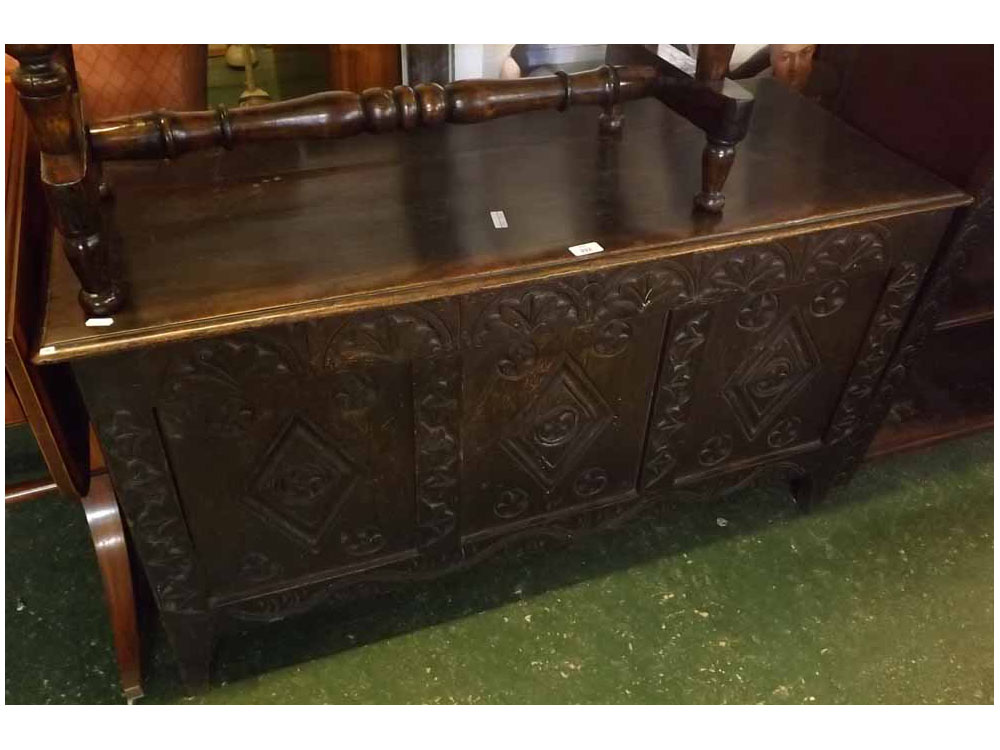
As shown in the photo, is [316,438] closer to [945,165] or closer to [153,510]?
[153,510]

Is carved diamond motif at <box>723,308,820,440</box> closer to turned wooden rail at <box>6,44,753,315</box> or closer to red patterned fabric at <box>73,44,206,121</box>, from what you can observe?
turned wooden rail at <box>6,44,753,315</box>

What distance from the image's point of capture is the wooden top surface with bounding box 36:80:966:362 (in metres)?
0.94

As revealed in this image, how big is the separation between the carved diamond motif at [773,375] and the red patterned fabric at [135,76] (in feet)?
3.94

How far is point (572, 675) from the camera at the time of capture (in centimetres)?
137

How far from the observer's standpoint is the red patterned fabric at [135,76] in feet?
5.19

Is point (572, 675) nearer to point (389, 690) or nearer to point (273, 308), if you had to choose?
point (389, 690)

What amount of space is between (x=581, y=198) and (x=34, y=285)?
73 centimetres

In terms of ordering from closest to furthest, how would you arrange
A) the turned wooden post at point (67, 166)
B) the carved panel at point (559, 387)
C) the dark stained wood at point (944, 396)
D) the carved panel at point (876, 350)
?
1. the turned wooden post at point (67, 166)
2. the carved panel at point (559, 387)
3. the carved panel at point (876, 350)
4. the dark stained wood at point (944, 396)

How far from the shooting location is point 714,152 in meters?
1.08

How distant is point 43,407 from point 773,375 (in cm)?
104

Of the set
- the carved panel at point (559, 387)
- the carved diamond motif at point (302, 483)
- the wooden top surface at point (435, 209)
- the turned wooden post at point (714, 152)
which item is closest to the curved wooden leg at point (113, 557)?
the carved diamond motif at point (302, 483)

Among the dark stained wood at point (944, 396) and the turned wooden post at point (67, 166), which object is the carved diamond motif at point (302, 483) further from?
the dark stained wood at point (944, 396)

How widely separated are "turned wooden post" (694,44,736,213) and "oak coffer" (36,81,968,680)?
3 centimetres

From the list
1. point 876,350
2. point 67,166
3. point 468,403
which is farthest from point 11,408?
point 876,350
